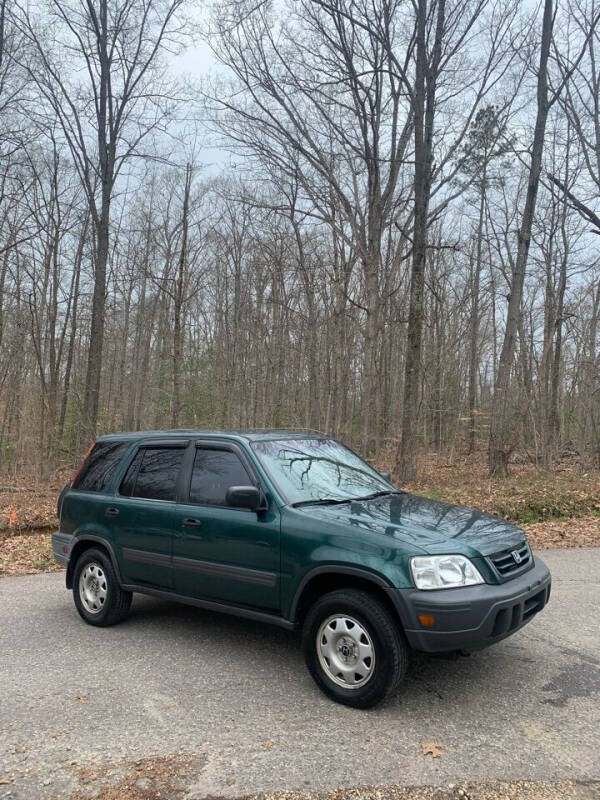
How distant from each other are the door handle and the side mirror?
1.96ft

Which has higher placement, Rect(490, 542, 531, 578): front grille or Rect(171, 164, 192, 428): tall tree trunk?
Rect(171, 164, 192, 428): tall tree trunk

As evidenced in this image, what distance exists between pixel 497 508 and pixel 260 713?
8315 millimetres

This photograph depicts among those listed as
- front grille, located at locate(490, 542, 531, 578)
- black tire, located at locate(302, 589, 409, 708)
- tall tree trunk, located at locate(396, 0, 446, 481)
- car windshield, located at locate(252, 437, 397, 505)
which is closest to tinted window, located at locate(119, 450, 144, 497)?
car windshield, located at locate(252, 437, 397, 505)

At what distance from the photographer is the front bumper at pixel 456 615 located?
142 inches

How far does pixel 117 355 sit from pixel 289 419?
9.89 metres

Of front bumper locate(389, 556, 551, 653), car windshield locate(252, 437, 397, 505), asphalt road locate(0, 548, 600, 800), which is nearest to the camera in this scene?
asphalt road locate(0, 548, 600, 800)

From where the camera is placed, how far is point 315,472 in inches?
194

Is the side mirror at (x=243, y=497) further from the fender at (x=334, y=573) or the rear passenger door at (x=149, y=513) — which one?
the rear passenger door at (x=149, y=513)

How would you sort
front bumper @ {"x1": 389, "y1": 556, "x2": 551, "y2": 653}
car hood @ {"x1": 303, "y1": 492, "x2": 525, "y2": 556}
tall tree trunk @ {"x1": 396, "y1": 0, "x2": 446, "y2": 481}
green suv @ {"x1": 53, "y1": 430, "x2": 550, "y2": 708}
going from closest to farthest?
front bumper @ {"x1": 389, "y1": 556, "x2": 551, "y2": 653} → green suv @ {"x1": 53, "y1": 430, "x2": 550, "y2": 708} → car hood @ {"x1": 303, "y1": 492, "x2": 525, "y2": 556} → tall tree trunk @ {"x1": 396, "y1": 0, "x2": 446, "y2": 481}

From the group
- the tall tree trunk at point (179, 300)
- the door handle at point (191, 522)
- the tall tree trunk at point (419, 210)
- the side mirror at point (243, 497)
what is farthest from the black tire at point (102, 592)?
the tall tree trunk at point (179, 300)

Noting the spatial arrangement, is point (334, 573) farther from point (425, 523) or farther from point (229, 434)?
point (229, 434)

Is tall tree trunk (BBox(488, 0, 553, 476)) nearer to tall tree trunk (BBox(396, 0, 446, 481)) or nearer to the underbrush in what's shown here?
the underbrush

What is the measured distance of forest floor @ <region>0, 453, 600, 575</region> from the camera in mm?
9398

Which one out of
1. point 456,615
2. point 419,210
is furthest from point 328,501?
point 419,210
